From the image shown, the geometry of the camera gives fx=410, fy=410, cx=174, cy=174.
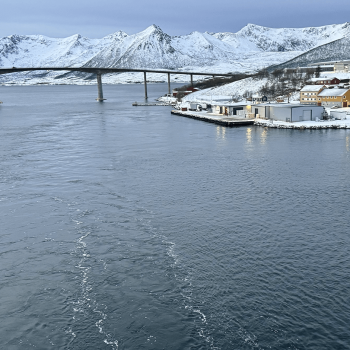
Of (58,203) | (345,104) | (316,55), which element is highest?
(316,55)

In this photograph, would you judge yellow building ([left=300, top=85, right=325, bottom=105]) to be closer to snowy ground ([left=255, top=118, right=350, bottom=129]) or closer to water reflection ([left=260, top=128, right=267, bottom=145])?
snowy ground ([left=255, top=118, right=350, bottom=129])

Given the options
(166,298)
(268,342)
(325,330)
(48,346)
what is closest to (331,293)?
(325,330)

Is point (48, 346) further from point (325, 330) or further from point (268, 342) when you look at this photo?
point (325, 330)

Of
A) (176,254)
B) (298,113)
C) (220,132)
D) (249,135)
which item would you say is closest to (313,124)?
(298,113)

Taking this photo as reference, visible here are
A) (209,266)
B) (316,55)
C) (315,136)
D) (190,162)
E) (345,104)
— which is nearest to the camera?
(209,266)

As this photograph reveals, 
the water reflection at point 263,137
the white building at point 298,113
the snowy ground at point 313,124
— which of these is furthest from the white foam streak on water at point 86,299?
the white building at point 298,113

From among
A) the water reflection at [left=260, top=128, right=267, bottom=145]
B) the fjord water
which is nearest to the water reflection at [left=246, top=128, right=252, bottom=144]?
the water reflection at [left=260, top=128, right=267, bottom=145]
